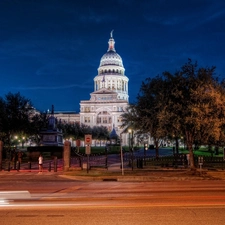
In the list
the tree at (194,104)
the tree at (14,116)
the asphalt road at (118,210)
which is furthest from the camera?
the tree at (14,116)

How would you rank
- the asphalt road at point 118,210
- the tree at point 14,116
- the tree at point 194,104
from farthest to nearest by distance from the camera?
the tree at point 14,116 → the tree at point 194,104 → the asphalt road at point 118,210

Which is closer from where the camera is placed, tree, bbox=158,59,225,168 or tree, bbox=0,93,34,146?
tree, bbox=158,59,225,168

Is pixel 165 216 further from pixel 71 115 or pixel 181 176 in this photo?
pixel 71 115

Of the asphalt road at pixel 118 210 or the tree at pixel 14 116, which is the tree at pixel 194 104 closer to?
the asphalt road at pixel 118 210

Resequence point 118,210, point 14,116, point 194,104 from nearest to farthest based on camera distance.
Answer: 1. point 118,210
2. point 194,104
3. point 14,116

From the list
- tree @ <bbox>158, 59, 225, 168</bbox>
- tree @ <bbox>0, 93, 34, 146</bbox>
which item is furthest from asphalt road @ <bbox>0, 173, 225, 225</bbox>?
tree @ <bbox>0, 93, 34, 146</bbox>

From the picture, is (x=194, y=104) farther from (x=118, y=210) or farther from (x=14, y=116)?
(x=14, y=116)

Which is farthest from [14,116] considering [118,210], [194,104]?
[118,210]

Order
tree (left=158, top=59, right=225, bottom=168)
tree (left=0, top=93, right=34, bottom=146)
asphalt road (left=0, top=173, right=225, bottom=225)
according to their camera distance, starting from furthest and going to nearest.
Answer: tree (left=0, top=93, right=34, bottom=146)
tree (left=158, top=59, right=225, bottom=168)
asphalt road (left=0, top=173, right=225, bottom=225)

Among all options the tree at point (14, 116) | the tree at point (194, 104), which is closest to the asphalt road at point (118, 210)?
the tree at point (194, 104)

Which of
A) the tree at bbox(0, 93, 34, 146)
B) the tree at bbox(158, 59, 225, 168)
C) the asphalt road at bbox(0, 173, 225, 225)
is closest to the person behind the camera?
the asphalt road at bbox(0, 173, 225, 225)

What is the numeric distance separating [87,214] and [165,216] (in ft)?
7.12

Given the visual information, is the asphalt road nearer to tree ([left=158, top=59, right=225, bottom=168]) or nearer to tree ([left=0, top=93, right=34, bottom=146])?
tree ([left=158, top=59, right=225, bottom=168])

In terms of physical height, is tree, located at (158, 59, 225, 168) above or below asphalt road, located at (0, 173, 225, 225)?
above
